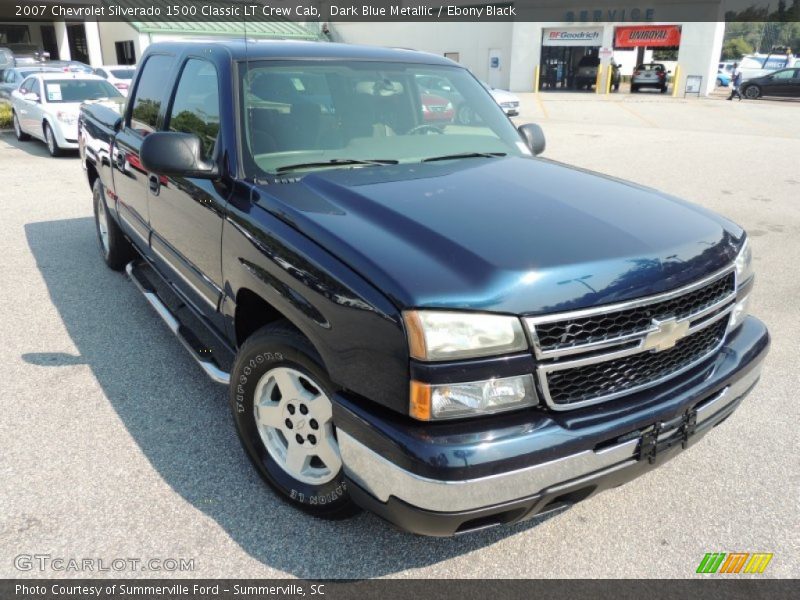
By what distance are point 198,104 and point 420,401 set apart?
233 cm

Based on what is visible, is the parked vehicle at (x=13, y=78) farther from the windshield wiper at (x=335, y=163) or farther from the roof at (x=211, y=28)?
the windshield wiper at (x=335, y=163)

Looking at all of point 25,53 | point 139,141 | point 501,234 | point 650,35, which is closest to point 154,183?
point 139,141

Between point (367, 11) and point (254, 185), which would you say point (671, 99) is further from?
point (254, 185)

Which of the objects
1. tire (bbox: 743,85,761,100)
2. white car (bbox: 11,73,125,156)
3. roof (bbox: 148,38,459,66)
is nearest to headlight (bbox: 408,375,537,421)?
roof (bbox: 148,38,459,66)

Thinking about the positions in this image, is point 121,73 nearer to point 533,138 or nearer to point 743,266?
point 533,138

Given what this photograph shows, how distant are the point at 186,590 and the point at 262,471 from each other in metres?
0.57

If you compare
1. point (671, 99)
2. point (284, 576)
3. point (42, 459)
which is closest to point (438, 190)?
point (284, 576)

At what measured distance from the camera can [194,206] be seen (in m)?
3.26

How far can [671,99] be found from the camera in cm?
3114

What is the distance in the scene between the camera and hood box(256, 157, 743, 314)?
2062 mm

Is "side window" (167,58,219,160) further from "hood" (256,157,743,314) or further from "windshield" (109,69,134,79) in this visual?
"windshield" (109,69,134,79)

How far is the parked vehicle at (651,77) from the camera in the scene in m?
34.4

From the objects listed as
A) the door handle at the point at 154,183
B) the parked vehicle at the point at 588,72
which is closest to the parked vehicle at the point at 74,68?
the door handle at the point at 154,183

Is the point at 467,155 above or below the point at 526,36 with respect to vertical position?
below
